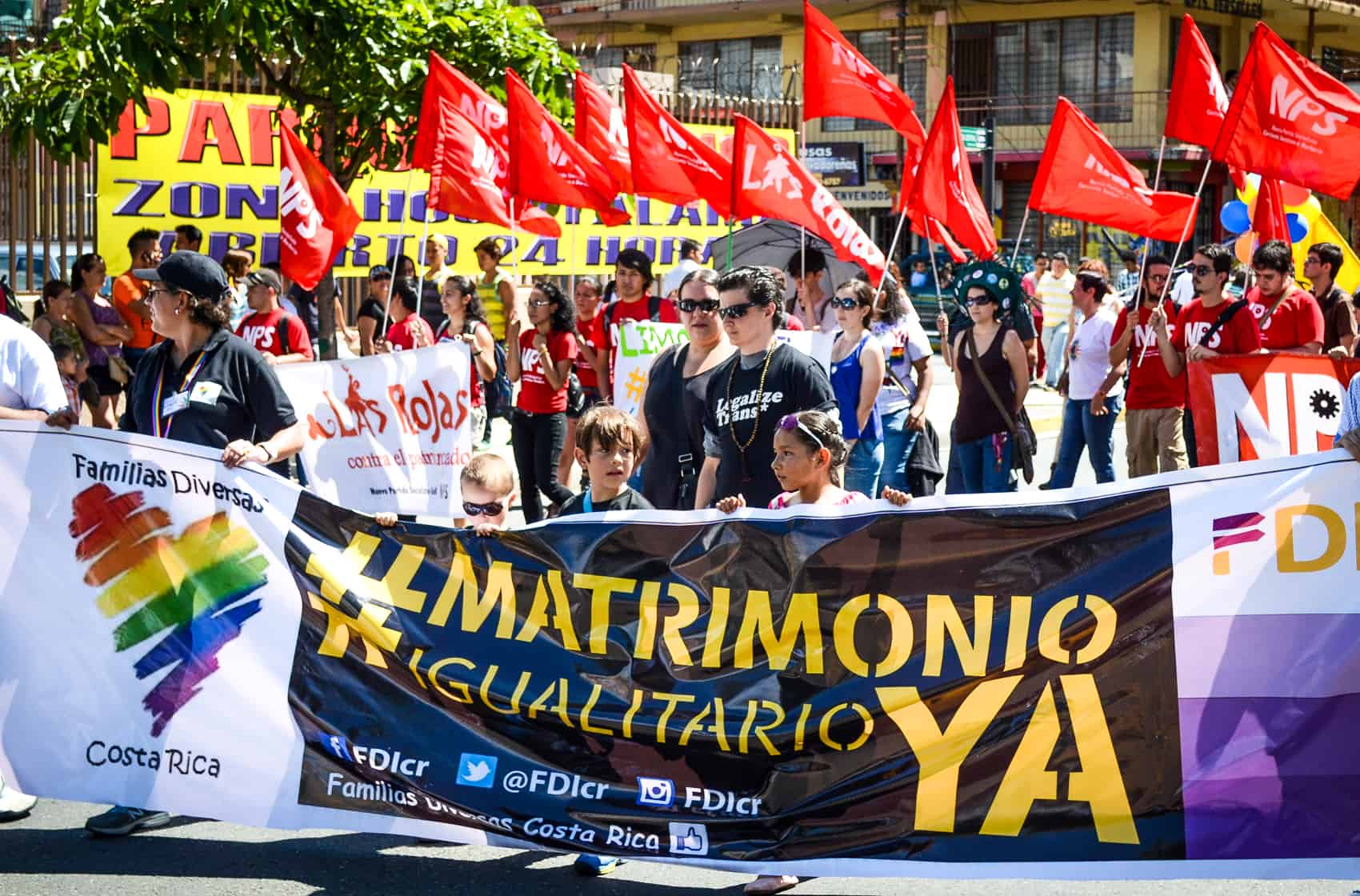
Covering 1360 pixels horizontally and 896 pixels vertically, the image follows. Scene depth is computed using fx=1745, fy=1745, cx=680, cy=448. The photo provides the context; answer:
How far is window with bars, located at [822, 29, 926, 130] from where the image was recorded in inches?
1558

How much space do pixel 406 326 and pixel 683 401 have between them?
4.74 meters

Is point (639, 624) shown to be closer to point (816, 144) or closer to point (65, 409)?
point (65, 409)

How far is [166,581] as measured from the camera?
5.42 meters

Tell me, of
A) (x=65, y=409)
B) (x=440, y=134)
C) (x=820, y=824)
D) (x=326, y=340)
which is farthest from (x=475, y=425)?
(x=820, y=824)

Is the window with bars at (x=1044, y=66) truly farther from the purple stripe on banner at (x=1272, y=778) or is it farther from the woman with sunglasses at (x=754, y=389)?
the purple stripe on banner at (x=1272, y=778)

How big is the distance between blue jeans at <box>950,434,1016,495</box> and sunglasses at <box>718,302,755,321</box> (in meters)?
3.66

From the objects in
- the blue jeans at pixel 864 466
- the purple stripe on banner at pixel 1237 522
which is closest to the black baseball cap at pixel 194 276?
the purple stripe on banner at pixel 1237 522

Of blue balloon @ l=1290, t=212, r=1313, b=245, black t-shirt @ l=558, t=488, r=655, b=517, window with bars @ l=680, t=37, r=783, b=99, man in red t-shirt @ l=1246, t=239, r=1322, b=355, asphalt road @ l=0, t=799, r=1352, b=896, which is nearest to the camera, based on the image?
asphalt road @ l=0, t=799, r=1352, b=896

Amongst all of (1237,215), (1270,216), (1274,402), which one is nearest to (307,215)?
(1274,402)

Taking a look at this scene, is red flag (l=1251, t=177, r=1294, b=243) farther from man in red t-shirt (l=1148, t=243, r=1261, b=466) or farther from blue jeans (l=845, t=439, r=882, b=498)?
blue jeans (l=845, t=439, r=882, b=498)

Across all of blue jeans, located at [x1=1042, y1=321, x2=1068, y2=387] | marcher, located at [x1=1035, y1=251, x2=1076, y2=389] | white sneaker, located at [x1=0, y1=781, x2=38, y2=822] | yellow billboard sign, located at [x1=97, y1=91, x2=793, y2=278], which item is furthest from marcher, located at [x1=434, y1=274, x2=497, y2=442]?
marcher, located at [x1=1035, y1=251, x2=1076, y2=389]

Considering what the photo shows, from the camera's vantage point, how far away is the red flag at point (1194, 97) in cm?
1076

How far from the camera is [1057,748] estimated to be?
181 inches

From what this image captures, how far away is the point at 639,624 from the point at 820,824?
2.51 ft
